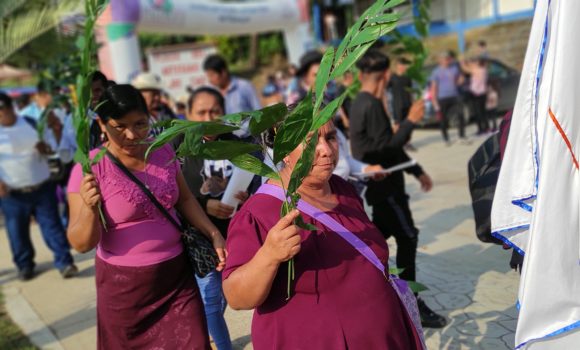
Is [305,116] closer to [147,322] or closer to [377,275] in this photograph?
[377,275]

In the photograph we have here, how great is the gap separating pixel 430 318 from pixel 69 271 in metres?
3.84

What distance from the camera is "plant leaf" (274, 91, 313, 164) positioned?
5.43ft

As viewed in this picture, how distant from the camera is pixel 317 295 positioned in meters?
1.93

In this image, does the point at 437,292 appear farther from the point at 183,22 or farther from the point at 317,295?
the point at 183,22

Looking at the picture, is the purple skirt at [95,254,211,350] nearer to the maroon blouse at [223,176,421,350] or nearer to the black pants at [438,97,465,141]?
the maroon blouse at [223,176,421,350]

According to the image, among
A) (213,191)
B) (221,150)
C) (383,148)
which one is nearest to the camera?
(221,150)

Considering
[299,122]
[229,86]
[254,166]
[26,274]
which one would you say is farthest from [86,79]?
[26,274]

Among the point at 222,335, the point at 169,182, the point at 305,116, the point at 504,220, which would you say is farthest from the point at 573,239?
the point at 222,335

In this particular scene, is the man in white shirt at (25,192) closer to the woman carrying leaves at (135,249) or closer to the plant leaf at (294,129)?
the woman carrying leaves at (135,249)

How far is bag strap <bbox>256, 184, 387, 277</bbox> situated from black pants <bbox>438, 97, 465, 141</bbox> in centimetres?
994

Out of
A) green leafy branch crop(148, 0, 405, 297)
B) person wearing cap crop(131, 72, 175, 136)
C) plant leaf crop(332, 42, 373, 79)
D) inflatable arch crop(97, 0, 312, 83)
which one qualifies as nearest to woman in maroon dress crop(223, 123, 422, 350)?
green leafy branch crop(148, 0, 405, 297)

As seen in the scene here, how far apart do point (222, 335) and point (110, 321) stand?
2.27ft

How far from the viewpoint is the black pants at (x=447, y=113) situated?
11.7 metres

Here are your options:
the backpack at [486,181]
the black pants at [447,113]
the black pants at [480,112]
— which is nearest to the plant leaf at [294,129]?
the backpack at [486,181]
